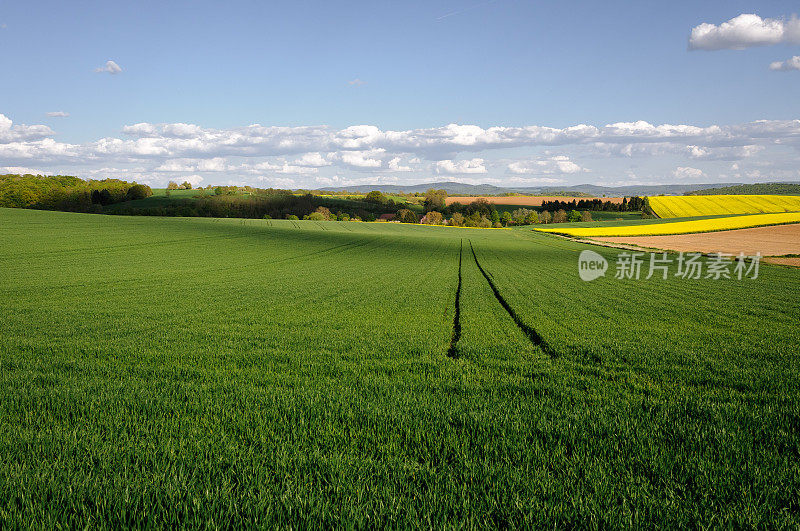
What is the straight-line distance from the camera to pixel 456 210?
454 feet

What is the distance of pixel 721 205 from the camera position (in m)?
99.9

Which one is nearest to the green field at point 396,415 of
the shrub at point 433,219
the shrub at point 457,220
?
the shrub at point 457,220

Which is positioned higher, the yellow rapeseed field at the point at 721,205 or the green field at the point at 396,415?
the yellow rapeseed field at the point at 721,205

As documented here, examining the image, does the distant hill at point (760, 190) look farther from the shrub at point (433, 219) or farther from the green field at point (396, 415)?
the green field at point (396, 415)

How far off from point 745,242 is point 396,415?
5982 cm

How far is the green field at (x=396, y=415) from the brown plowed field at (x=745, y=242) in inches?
1367

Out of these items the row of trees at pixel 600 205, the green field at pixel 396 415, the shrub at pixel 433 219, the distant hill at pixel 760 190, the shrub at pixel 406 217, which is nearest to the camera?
Answer: the green field at pixel 396 415

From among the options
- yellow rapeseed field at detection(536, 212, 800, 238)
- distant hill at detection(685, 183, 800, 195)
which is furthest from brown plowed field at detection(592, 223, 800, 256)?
distant hill at detection(685, 183, 800, 195)

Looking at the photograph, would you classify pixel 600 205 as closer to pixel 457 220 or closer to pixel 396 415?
pixel 457 220

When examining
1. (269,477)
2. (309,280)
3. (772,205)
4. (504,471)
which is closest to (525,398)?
(504,471)

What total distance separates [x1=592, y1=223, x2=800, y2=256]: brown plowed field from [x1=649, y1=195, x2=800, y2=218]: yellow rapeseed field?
3486cm

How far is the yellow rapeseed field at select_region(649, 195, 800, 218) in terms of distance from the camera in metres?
95.0

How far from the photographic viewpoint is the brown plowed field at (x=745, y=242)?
43.3 meters

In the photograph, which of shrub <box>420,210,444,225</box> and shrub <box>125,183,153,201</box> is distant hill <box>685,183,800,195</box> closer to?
shrub <box>420,210,444,225</box>
